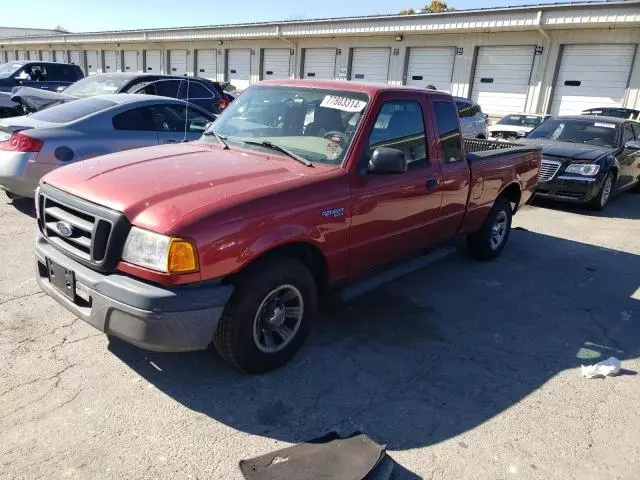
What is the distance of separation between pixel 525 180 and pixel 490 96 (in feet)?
54.2

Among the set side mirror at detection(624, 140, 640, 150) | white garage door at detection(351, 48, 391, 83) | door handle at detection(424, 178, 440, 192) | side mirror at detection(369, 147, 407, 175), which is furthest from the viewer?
white garage door at detection(351, 48, 391, 83)

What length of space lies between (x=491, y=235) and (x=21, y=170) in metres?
5.55

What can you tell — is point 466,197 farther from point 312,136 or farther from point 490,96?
point 490,96

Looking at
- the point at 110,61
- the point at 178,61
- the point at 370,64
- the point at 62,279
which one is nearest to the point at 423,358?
the point at 62,279

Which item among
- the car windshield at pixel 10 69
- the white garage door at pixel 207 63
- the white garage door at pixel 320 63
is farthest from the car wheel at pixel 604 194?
the white garage door at pixel 207 63

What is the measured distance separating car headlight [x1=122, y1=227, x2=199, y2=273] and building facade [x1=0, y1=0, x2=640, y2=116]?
18.9 m

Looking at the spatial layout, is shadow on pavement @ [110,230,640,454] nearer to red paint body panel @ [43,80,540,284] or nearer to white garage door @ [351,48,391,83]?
red paint body panel @ [43,80,540,284]

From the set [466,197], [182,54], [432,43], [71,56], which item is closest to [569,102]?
[432,43]

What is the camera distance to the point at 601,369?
3705 mm

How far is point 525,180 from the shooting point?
6316 mm

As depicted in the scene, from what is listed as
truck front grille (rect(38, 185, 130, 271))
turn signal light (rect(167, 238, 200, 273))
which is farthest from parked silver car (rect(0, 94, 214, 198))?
turn signal light (rect(167, 238, 200, 273))

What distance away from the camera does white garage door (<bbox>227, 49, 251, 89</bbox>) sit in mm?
29812

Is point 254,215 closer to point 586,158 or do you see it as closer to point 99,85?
point 586,158

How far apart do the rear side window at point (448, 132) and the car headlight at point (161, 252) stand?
2.79 meters
